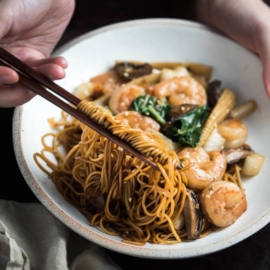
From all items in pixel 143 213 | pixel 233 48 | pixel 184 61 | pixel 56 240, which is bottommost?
pixel 56 240

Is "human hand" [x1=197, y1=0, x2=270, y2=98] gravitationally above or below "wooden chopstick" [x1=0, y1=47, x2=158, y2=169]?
above

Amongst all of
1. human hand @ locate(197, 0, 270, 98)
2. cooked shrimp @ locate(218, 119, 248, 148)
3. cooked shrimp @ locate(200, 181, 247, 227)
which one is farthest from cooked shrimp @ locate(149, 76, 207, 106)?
cooked shrimp @ locate(200, 181, 247, 227)

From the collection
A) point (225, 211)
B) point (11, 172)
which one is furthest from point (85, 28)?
point (225, 211)

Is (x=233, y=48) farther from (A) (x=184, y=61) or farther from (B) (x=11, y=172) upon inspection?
(B) (x=11, y=172)

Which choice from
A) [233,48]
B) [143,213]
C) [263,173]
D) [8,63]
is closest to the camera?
[8,63]

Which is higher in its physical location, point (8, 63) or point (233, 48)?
point (233, 48)

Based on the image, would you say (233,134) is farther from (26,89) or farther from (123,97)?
(26,89)

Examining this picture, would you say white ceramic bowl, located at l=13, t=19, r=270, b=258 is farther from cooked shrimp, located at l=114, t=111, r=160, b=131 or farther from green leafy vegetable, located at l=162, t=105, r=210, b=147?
cooked shrimp, located at l=114, t=111, r=160, b=131
